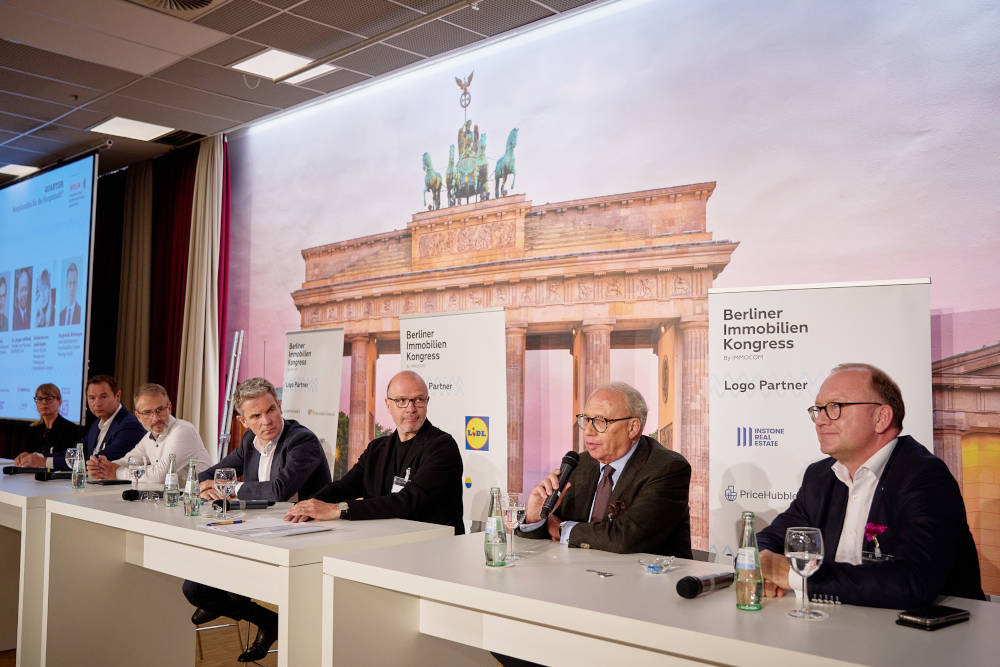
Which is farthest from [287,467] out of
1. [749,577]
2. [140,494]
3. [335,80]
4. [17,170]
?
[17,170]

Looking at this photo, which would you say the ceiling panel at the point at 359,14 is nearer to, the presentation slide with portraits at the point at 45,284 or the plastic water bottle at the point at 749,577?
the presentation slide with portraits at the point at 45,284

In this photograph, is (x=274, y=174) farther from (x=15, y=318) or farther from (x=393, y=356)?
(x=15, y=318)

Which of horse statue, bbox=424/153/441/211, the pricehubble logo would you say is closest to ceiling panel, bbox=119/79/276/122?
horse statue, bbox=424/153/441/211

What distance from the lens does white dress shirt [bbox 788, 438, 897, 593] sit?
93.6 inches

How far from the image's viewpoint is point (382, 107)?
6559mm

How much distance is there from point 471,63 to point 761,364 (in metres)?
3.19

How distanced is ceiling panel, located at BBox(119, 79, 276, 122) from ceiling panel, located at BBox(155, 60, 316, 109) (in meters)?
0.11

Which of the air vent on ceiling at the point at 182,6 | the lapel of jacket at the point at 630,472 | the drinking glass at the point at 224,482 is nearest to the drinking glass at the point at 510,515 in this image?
the lapel of jacket at the point at 630,472

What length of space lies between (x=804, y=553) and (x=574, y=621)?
21.0 inches

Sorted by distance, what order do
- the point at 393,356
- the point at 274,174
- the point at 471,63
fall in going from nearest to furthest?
1. the point at 471,63
2. the point at 393,356
3. the point at 274,174

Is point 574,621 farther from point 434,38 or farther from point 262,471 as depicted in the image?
point 434,38

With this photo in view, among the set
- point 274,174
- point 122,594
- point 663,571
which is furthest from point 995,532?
point 274,174

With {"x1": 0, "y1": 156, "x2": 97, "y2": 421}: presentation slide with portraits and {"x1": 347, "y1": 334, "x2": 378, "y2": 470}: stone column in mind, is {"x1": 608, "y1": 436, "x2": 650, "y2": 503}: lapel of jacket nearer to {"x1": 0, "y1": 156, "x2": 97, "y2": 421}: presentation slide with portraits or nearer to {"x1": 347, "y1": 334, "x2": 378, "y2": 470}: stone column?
{"x1": 347, "y1": 334, "x2": 378, "y2": 470}: stone column

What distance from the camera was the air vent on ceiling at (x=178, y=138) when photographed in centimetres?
763
